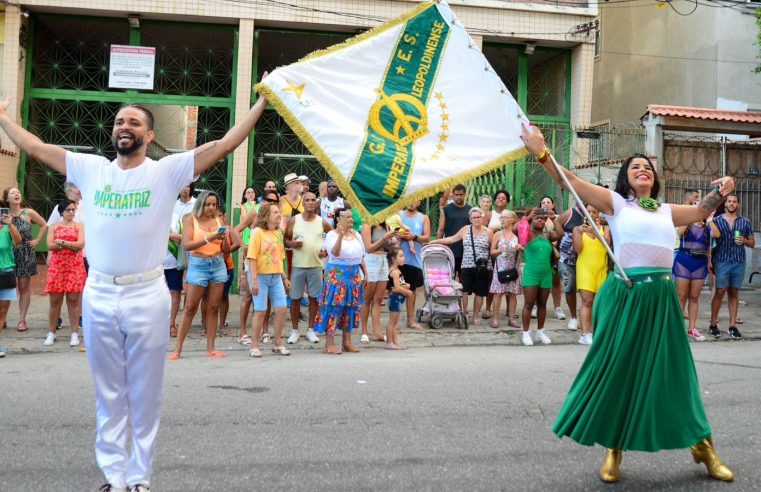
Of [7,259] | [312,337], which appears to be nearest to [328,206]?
[312,337]

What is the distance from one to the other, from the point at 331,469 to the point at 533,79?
1459 cm

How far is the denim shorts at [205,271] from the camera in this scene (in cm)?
867

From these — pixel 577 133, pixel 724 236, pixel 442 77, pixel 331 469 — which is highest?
pixel 577 133

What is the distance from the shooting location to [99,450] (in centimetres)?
389

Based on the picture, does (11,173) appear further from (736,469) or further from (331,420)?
(736,469)

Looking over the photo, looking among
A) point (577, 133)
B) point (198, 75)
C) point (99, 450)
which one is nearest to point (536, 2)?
point (577, 133)

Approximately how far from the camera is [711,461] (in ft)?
14.6

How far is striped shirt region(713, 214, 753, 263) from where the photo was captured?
10.7 m

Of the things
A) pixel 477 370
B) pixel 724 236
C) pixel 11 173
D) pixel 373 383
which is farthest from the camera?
pixel 11 173

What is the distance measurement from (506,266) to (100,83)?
377 inches

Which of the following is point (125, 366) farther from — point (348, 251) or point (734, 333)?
point (734, 333)

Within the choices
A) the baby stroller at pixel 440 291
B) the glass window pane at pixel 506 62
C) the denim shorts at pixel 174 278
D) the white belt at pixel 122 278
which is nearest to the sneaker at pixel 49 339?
the denim shorts at pixel 174 278

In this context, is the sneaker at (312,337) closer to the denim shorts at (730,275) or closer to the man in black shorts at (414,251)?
the man in black shorts at (414,251)

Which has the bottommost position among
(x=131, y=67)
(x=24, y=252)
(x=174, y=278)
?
(x=174, y=278)
